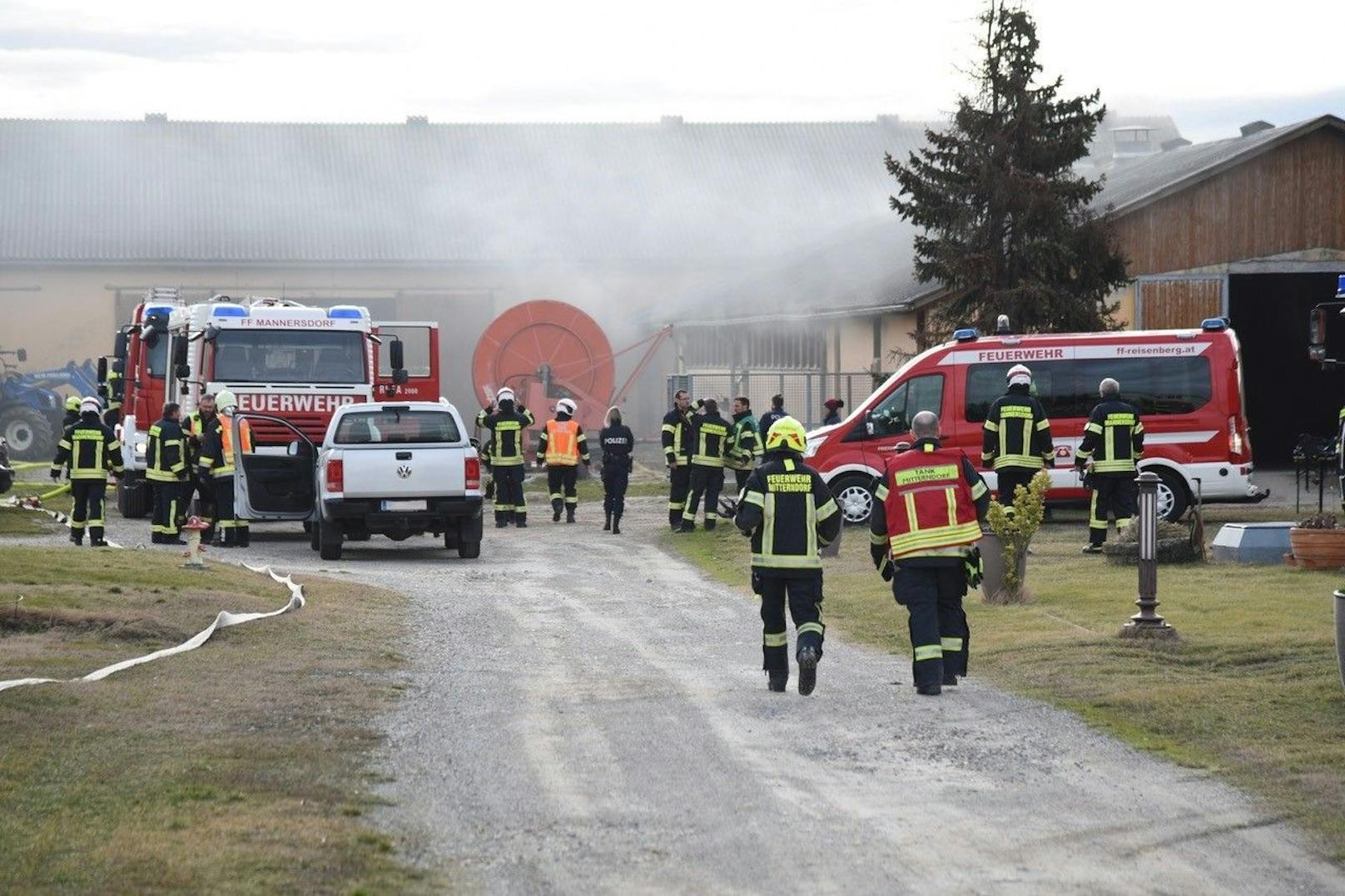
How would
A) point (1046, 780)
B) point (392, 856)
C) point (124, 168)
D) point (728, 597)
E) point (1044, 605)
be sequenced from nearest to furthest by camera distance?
point (392, 856) → point (1046, 780) → point (1044, 605) → point (728, 597) → point (124, 168)

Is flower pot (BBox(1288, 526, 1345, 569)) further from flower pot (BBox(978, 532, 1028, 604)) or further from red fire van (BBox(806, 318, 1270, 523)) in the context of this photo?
red fire van (BBox(806, 318, 1270, 523))

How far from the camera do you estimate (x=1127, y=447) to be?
19.8 metres

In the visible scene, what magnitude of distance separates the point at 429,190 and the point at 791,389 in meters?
20.5

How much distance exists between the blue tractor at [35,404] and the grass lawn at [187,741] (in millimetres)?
27199

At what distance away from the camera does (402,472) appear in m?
20.3

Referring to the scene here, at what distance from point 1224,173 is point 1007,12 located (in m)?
4.99

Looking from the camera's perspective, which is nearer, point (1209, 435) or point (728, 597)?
point (728, 597)

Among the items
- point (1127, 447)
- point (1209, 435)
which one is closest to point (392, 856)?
point (1127, 447)

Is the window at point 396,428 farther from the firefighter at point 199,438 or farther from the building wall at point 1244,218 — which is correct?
→ the building wall at point 1244,218

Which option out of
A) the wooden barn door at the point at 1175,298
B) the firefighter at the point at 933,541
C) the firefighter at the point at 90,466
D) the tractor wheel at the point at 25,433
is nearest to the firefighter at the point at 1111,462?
the firefighter at the point at 933,541

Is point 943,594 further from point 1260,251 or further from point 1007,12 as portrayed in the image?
point 1260,251

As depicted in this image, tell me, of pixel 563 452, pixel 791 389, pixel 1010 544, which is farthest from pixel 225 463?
pixel 791 389

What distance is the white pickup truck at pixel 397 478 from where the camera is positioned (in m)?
20.3

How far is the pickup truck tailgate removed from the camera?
2028cm
